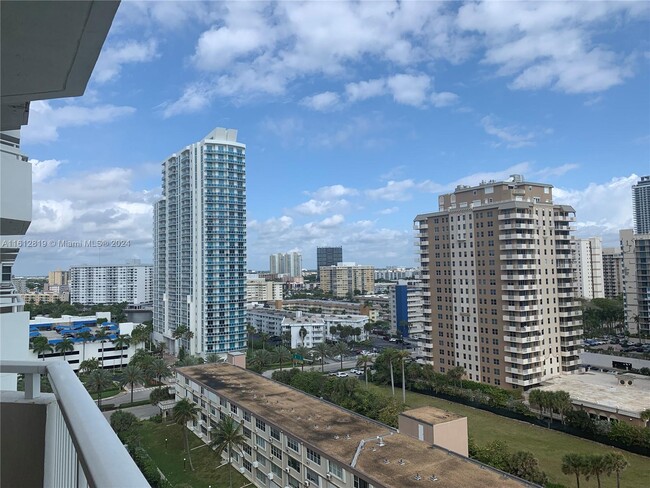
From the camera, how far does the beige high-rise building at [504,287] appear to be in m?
23.1

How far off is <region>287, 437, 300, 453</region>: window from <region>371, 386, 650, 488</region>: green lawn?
7916mm

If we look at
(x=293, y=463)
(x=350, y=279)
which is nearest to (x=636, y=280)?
(x=293, y=463)

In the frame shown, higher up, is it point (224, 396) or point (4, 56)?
point (4, 56)

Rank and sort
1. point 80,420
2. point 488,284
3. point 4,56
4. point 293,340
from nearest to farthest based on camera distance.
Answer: point 80,420 → point 4,56 → point 488,284 → point 293,340

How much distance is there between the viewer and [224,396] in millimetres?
16844

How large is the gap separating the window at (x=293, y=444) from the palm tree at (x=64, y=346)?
2302 centimetres

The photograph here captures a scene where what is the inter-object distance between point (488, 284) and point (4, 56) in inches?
994

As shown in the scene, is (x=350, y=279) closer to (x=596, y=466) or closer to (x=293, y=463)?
(x=293, y=463)

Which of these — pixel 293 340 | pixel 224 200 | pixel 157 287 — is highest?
pixel 224 200

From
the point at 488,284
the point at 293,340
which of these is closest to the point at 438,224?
the point at 488,284


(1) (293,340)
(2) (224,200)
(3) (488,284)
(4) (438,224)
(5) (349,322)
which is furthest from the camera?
(5) (349,322)

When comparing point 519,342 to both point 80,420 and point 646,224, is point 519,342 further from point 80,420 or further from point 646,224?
point 646,224

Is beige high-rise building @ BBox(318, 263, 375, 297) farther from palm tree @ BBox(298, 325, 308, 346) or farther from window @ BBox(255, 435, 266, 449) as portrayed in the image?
window @ BBox(255, 435, 266, 449)

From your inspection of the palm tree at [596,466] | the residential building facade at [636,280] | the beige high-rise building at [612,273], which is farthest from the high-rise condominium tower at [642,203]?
the palm tree at [596,466]
